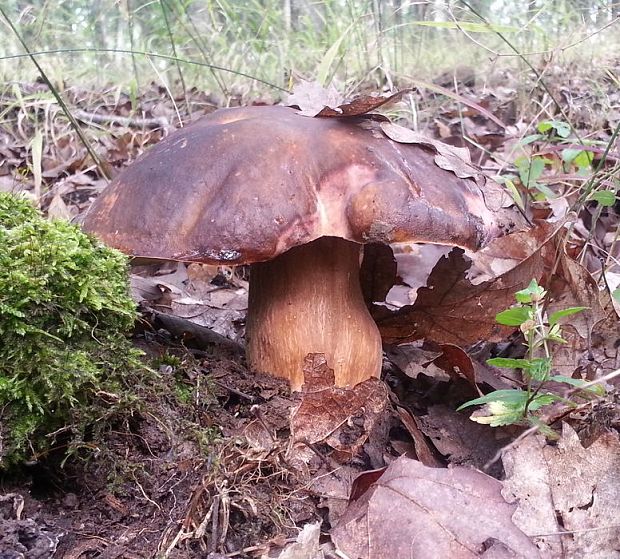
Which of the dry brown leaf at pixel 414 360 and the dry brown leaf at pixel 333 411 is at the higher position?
the dry brown leaf at pixel 333 411

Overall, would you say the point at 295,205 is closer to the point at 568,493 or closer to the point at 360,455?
the point at 360,455

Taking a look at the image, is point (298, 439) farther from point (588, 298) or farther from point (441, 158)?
point (588, 298)

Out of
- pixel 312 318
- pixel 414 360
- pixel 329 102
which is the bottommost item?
pixel 414 360

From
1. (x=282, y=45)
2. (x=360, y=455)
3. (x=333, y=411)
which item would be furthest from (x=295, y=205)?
(x=282, y=45)

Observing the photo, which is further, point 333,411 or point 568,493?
point 333,411

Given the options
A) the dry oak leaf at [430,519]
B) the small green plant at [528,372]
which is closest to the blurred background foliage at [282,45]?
the small green plant at [528,372]

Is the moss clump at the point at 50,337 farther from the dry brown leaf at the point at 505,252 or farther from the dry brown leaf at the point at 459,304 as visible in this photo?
the dry brown leaf at the point at 505,252
